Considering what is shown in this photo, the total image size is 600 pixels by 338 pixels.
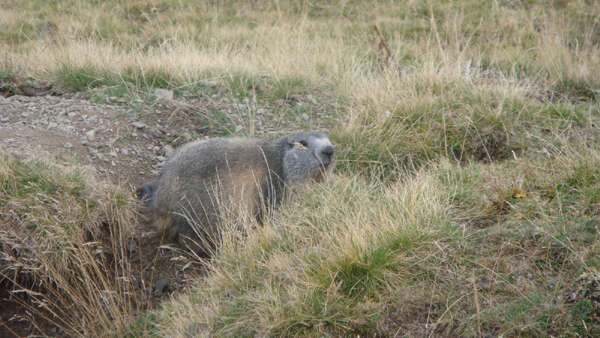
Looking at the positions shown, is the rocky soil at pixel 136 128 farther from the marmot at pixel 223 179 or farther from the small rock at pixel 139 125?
the marmot at pixel 223 179

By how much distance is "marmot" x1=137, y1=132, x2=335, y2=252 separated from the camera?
4199 mm

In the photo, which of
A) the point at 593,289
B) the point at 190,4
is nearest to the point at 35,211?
the point at 593,289

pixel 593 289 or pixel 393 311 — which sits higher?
pixel 593 289

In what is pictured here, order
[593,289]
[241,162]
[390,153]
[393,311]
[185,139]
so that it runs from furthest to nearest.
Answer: [185,139] → [390,153] → [241,162] → [393,311] → [593,289]

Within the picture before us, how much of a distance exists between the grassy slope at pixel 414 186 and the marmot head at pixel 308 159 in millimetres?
169

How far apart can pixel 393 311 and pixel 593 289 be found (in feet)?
3.18

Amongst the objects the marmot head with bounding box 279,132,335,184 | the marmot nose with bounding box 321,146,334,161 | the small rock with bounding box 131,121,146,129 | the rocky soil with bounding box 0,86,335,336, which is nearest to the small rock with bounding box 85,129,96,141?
the rocky soil with bounding box 0,86,335,336

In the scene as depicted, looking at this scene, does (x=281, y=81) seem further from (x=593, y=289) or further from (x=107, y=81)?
(x=593, y=289)

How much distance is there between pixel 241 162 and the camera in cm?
432

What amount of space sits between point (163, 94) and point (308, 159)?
2279 mm

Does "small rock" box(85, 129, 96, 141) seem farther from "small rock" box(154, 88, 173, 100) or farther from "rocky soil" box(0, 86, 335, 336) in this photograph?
"small rock" box(154, 88, 173, 100)

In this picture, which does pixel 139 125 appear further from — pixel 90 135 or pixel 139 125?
pixel 90 135

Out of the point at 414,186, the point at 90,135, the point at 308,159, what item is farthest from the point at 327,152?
the point at 90,135

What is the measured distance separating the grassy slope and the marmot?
11.5 inches
